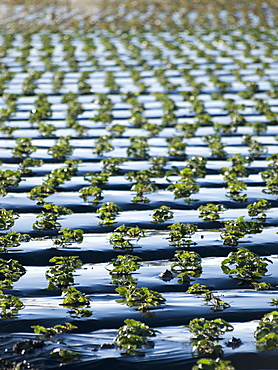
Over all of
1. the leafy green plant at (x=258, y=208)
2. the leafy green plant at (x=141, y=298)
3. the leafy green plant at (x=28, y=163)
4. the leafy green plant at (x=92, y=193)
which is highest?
the leafy green plant at (x=28, y=163)

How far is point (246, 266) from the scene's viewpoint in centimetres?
582

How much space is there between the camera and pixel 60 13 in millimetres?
25406

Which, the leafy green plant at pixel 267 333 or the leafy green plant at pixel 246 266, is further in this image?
the leafy green plant at pixel 246 266

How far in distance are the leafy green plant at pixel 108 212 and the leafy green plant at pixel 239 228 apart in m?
1.32

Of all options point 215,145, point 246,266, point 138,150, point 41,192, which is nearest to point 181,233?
point 246,266

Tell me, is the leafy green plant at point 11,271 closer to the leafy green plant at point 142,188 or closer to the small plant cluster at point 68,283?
the small plant cluster at point 68,283

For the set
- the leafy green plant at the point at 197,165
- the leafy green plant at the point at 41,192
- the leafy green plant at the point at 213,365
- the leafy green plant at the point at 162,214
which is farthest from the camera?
the leafy green plant at the point at 197,165

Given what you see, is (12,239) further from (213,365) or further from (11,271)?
(213,365)

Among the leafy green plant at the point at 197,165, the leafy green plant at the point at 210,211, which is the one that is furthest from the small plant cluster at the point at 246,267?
the leafy green plant at the point at 197,165

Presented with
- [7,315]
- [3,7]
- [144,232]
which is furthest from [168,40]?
[7,315]

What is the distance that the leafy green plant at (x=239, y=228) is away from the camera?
6.60 metres

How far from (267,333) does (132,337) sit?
0.99 m

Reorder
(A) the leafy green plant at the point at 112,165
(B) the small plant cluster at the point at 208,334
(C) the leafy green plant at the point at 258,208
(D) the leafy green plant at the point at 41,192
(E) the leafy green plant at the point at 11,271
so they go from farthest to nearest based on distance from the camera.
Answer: (A) the leafy green plant at the point at 112,165, (D) the leafy green plant at the point at 41,192, (C) the leafy green plant at the point at 258,208, (E) the leafy green plant at the point at 11,271, (B) the small plant cluster at the point at 208,334

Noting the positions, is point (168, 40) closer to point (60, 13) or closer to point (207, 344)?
point (60, 13)
